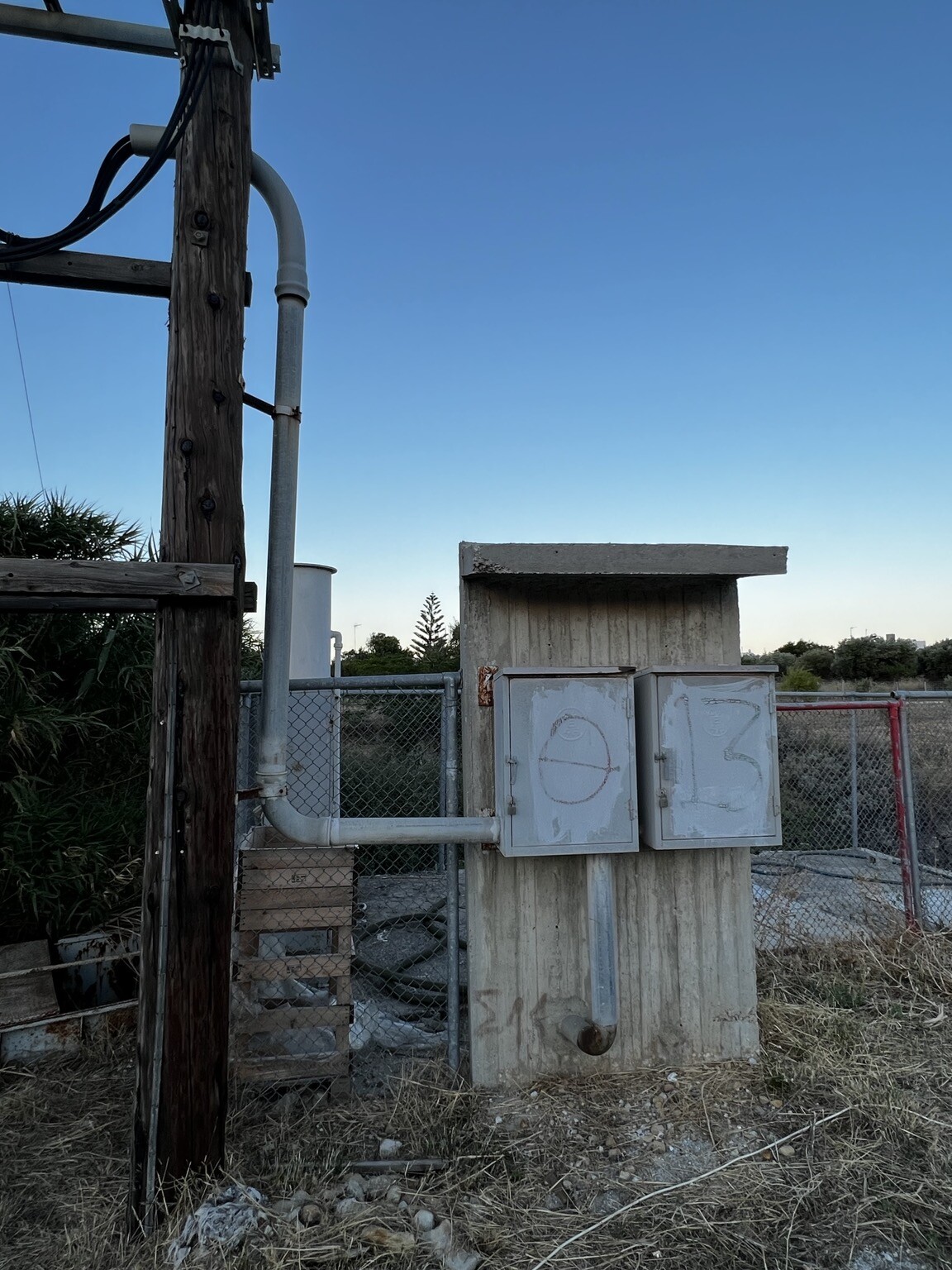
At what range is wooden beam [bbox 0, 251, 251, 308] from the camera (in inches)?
125

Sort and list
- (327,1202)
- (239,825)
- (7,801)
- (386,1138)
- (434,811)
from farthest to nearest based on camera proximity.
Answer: (434,811) < (239,825) < (7,801) < (386,1138) < (327,1202)

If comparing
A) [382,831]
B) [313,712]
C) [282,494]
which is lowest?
[382,831]

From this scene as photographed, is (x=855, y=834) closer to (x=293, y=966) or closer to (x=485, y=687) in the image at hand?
(x=485, y=687)

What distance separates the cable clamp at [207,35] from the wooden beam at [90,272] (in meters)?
0.87

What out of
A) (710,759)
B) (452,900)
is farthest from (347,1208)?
(710,759)

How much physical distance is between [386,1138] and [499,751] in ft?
5.67

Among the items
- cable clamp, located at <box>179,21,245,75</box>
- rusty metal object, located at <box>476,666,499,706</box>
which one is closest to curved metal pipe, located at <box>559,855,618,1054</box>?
rusty metal object, located at <box>476,666,499,706</box>

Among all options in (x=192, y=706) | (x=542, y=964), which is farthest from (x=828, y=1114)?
→ (x=192, y=706)

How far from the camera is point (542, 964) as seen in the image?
3887mm

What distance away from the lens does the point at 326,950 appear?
429 centimetres

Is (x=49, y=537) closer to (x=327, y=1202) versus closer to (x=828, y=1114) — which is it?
(x=327, y=1202)

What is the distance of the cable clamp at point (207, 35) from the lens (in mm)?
3111

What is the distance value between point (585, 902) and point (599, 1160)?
108cm

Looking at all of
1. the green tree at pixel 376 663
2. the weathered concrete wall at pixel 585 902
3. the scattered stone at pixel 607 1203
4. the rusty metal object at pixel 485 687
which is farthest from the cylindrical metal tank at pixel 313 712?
the green tree at pixel 376 663
